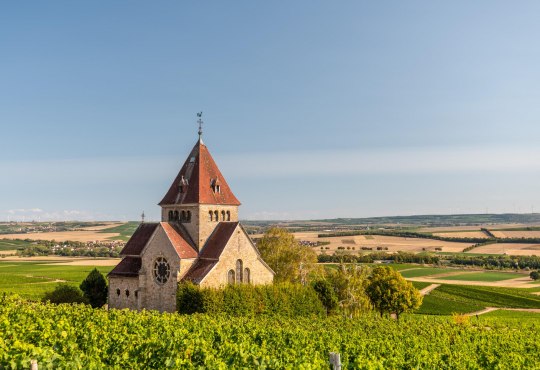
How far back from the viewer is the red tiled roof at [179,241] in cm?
3744

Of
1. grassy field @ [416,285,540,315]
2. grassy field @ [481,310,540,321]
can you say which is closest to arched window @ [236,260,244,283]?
grassy field @ [416,285,540,315]

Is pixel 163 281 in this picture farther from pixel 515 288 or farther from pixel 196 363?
pixel 515 288

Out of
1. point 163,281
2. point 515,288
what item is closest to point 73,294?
point 163,281

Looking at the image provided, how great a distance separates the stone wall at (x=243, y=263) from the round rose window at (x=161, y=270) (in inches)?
145

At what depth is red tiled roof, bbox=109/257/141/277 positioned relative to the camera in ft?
131

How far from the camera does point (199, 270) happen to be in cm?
3712

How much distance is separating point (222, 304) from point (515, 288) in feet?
187

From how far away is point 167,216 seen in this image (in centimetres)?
4184

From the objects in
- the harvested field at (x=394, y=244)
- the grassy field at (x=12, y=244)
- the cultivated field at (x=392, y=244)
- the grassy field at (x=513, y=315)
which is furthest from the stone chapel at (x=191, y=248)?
the grassy field at (x=12, y=244)

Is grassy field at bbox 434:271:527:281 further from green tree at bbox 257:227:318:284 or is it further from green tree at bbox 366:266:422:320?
green tree at bbox 257:227:318:284

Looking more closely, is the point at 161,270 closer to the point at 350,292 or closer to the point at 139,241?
the point at 139,241

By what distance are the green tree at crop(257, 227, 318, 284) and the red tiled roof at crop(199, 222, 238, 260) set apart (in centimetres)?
1227

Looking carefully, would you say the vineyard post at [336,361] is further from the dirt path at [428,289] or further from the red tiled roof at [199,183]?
the dirt path at [428,289]

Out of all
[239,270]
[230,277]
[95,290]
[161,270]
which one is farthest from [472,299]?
[95,290]
